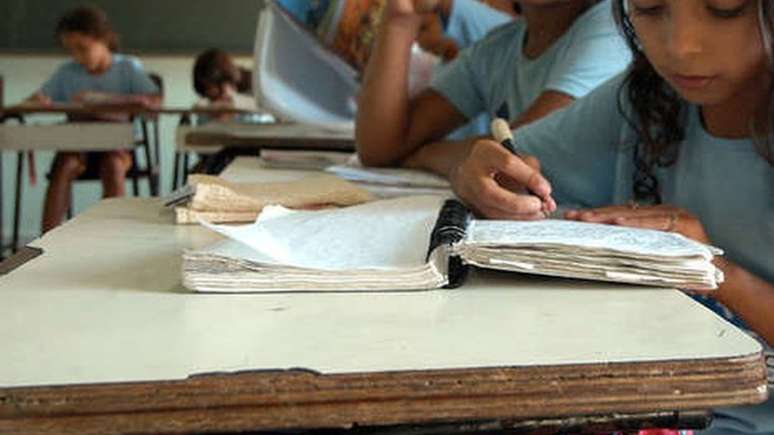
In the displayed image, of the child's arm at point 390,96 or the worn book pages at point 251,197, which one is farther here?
the child's arm at point 390,96

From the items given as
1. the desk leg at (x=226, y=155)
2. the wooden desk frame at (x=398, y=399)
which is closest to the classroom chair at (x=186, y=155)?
the desk leg at (x=226, y=155)

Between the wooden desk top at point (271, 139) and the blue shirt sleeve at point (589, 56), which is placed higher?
the blue shirt sleeve at point (589, 56)

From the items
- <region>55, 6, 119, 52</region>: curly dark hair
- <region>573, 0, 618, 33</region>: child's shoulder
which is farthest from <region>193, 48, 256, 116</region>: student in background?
<region>573, 0, 618, 33</region>: child's shoulder

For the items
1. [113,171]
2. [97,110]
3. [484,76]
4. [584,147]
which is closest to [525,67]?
[484,76]

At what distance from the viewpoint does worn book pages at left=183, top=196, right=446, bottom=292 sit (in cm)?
71

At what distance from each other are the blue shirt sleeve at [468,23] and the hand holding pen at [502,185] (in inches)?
45.9

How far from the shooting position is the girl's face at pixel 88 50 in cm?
489

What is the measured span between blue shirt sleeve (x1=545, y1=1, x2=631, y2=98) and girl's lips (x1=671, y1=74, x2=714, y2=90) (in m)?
0.49

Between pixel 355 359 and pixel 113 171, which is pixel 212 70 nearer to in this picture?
pixel 113 171

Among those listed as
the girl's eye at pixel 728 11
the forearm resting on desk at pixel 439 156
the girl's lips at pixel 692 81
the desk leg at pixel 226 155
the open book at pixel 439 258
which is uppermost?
the girl's eye at pixel 728 11

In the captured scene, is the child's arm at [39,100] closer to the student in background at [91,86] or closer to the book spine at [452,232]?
the student in background at [91,86]

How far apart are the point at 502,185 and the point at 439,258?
0.29 metres

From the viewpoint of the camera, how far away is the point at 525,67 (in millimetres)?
1707

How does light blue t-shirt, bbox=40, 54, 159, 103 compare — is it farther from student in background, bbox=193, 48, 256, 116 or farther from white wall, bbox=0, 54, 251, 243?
white wall, bbox=0, 54, 251, 243
